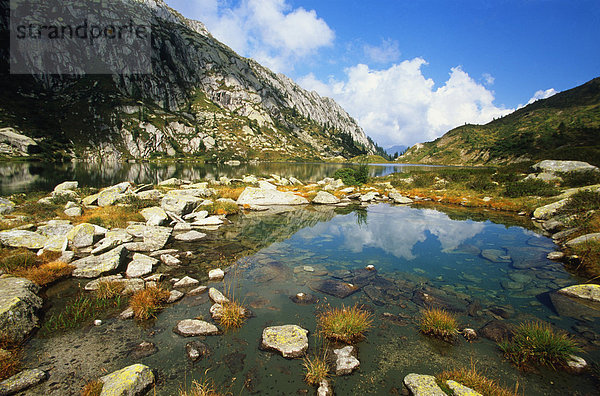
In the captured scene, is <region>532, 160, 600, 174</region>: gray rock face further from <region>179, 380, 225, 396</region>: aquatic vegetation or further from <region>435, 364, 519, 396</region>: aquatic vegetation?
<region>179, 380, 225, 396</region>: aquatic vegetation

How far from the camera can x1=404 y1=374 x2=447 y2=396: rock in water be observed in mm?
5797

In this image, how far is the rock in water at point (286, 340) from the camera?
7409mm

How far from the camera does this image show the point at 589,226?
1698 centimetres

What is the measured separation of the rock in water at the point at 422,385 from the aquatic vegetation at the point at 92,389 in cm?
754

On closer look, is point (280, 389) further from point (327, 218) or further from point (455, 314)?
point (327, 218)

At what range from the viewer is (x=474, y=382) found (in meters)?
5.95

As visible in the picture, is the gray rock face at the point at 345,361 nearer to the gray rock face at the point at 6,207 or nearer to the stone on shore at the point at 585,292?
the stone on shore at the point at 585,292

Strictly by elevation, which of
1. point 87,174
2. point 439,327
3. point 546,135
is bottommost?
point 439,327

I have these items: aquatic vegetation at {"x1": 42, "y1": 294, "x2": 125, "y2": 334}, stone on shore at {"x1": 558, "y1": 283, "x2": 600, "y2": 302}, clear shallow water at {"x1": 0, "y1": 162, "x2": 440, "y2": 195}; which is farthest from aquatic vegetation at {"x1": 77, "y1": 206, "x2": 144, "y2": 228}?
stone on shore at {"x1": 558, "y1": 283, "x2": 600, "y2": 302}

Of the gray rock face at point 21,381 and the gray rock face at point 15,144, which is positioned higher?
the gray rock face at point 15,144

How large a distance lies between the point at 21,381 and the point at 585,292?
20.0m

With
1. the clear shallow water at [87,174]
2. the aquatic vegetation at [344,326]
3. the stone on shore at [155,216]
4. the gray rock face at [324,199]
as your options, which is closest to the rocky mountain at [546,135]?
the gray rock face at [324,199]

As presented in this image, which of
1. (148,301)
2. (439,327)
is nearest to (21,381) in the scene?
(148,301)

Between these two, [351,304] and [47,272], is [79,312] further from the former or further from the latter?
[351,304]
